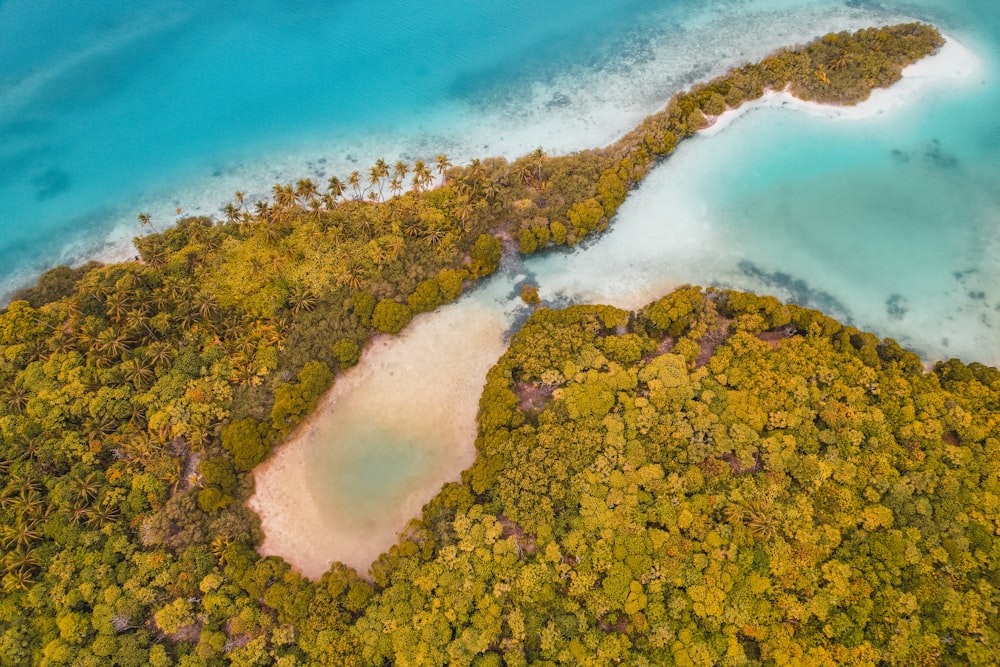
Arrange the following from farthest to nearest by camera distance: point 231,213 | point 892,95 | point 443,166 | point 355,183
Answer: point 892,95, point 443,166, point 355,183, point 231,213

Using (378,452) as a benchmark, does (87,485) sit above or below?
above

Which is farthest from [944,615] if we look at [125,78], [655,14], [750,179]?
[125,78]

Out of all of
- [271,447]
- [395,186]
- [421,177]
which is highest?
[395,186]

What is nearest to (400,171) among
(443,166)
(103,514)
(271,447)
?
(443,166)

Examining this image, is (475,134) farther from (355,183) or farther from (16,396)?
(16,396)

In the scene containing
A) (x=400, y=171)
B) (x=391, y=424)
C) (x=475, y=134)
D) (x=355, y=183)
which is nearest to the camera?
(x=391, y=424)

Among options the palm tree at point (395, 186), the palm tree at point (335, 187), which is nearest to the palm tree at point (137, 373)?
the palm tree at point (335, 187)

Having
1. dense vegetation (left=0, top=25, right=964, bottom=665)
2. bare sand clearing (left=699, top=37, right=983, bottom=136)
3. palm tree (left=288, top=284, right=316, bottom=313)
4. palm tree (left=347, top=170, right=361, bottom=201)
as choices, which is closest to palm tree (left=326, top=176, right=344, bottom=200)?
dense vegetation (left=0, top=25, right=964, bottom=665)
